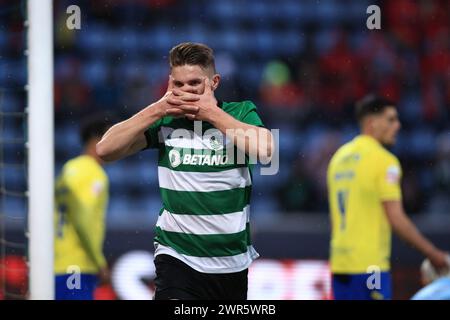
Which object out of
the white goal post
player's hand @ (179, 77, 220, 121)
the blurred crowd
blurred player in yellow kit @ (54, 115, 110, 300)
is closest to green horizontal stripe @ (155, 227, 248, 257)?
player's hand @ (179, 77, 220, 121)

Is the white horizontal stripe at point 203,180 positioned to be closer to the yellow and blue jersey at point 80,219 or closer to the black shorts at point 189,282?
the black shorts at point 189,282

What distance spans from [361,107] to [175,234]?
2813 millimetres

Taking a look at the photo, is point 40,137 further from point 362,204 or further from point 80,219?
point 362,204

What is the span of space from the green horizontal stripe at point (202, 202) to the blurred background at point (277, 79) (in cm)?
463

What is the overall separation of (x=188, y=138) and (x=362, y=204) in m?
2.47

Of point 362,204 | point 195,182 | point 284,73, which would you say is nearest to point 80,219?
point 362,204

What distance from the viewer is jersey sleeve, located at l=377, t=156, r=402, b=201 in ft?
19.1

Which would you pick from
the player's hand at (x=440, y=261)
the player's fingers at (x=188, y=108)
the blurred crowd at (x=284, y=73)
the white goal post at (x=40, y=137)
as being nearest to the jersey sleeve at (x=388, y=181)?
the player's hand at (x=440, y=261)

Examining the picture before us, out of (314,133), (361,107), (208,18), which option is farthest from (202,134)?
(208,18)

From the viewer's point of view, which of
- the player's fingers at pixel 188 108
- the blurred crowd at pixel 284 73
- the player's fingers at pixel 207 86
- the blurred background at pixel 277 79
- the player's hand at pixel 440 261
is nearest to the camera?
the player's fingers at pixel 188 108

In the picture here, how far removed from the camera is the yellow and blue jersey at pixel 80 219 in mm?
6219

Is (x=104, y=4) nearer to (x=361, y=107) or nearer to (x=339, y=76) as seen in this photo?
(x=339, y=76)

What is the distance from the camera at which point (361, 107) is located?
6.20m

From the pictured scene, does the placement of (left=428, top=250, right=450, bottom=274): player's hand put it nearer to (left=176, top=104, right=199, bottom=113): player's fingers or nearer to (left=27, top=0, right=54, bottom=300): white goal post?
(left=27, top=0, right=54, bottom=300): white goal post
